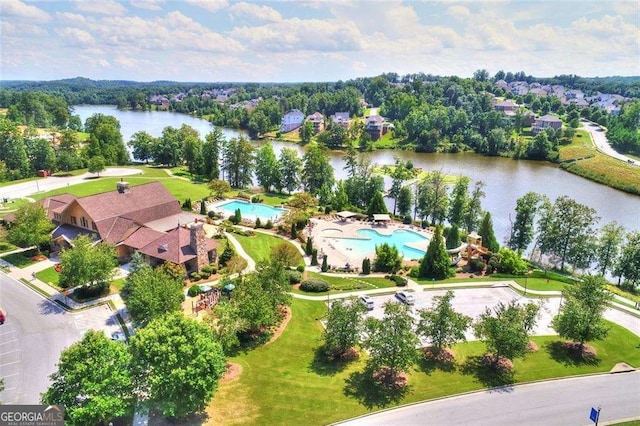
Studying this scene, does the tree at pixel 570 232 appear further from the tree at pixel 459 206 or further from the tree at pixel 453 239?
the tree at pixel 459 206

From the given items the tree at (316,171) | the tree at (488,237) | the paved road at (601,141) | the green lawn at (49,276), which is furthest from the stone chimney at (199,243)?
the paved road at (601,141)

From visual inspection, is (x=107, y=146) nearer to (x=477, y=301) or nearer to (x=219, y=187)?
(x=219, y=187)

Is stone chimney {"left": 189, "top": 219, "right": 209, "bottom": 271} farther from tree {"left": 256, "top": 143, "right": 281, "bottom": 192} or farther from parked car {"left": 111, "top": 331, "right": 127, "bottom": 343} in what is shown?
tree {"left": 256, "top": 143, "right": 281, "bottom": 192}

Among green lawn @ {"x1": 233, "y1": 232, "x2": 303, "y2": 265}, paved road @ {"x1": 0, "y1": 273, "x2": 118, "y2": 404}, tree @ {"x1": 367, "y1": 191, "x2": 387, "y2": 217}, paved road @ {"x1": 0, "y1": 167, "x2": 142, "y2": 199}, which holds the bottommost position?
paved road @ {"x1": 0, "y1": 273, "x2": 118, "y2": 404}

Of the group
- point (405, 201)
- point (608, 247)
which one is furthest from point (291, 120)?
point (608, 247)

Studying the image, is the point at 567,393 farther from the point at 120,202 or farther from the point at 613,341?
the point at 120,202

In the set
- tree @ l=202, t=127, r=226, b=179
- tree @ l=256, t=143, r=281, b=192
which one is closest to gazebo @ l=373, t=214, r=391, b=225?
tree @ l=256, t=143, r=281, b=192
